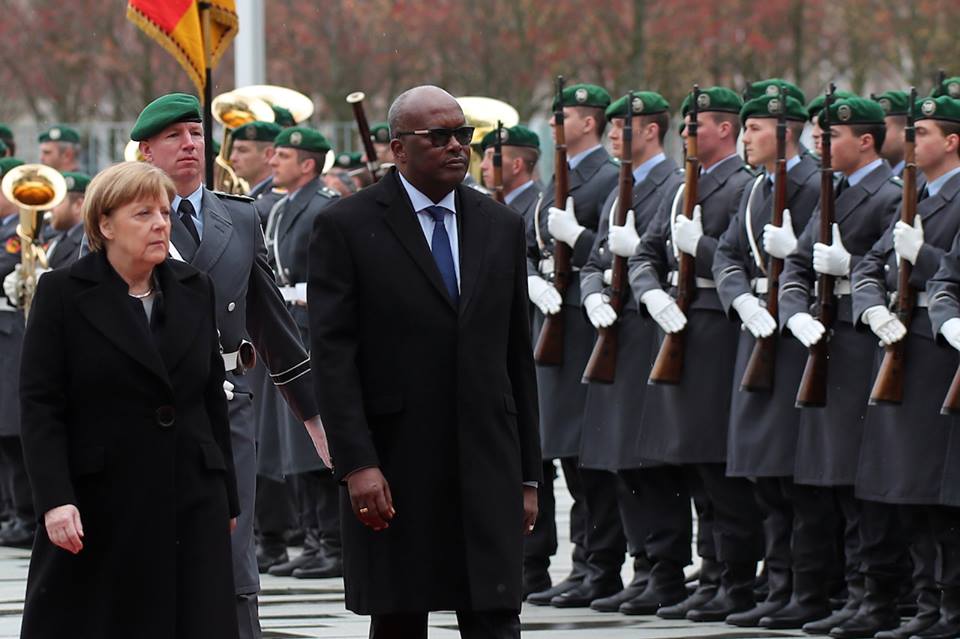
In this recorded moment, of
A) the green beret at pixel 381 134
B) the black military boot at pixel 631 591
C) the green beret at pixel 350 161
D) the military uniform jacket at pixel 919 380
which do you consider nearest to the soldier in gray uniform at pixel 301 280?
the green beret at pixel 381 134

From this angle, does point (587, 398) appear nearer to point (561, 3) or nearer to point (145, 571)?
point (145, 571)

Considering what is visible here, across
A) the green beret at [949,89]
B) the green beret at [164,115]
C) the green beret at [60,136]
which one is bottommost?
the green beret at [164,115]

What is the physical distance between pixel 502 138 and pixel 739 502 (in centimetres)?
230

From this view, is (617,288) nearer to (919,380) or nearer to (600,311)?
(600,311)

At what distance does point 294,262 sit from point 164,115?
503cm

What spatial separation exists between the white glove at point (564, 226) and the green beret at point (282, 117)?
3342mm

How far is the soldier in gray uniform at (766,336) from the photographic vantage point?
981cm

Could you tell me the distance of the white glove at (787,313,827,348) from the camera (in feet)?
31.2

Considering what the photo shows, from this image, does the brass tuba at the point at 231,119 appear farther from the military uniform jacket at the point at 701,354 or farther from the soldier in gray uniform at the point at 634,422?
the military uniform jacket at the point at 701,354

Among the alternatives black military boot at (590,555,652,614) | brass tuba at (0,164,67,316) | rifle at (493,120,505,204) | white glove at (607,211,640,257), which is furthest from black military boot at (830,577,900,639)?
brass tuba at (0,164,67,316)

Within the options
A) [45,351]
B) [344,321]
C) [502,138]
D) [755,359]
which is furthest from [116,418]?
[502,138]

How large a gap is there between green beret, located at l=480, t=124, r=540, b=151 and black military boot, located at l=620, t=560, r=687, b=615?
2275 millimetres

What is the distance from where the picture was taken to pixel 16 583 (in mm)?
11867

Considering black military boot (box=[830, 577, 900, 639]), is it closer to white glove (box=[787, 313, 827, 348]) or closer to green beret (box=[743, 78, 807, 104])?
white glove (box=[787, 313, 827, 348])
